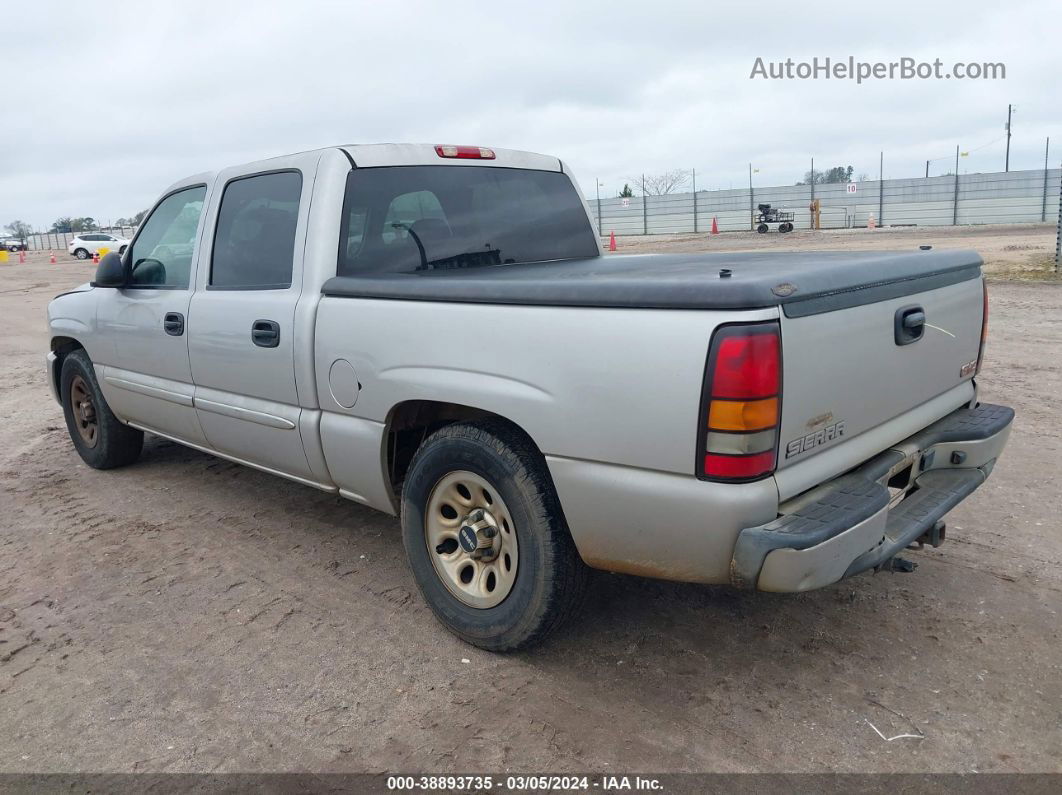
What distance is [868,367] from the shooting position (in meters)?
2.84

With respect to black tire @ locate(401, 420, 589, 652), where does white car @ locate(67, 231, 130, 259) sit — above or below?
above

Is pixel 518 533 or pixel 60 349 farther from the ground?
pixel 60 349

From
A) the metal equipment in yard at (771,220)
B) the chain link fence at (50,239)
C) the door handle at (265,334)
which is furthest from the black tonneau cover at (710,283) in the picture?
the chain link fence at (50,239)

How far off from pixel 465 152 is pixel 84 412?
3.45 m

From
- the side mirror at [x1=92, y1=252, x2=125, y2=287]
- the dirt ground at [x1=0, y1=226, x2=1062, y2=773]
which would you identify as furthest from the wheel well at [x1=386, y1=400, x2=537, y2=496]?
the side mirror at [x1=92, y1=252, x2=125, y2=287]

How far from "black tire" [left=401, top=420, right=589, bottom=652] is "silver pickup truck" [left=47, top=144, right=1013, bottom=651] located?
0.01 metres

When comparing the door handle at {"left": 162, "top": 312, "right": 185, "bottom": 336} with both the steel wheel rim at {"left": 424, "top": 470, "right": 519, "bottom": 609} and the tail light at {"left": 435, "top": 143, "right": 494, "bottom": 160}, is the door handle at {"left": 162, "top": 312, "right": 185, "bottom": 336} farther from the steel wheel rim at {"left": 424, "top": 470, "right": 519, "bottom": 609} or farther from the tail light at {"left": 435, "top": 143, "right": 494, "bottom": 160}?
the steel wheel rim at {"left": 424, "top": 470, "right": 519, "bottom": 609}

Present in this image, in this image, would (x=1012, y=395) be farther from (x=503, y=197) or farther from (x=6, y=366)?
(x=6, y=366)

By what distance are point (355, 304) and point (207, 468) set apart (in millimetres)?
2978

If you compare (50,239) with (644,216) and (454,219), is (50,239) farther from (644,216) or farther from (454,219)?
(454,219)

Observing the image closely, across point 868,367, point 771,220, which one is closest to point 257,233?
point 868,367

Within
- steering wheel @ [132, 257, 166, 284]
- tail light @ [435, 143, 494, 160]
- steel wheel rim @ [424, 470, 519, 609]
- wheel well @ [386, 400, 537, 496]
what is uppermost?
tail light @ [435, 143, 494, 160]

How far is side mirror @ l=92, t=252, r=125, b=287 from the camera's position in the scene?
483 centimetres

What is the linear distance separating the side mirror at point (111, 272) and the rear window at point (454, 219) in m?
1.86
